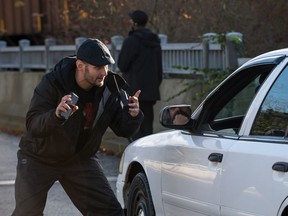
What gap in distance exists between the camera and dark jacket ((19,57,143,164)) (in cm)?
529

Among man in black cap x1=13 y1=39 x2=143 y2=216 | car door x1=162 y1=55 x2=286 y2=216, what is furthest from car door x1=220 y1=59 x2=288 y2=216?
man in black cap x1=13 y1=39 x2=143 y2=216

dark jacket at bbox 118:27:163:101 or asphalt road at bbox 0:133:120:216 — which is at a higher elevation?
dark jacket at bbox 118:27:163:101

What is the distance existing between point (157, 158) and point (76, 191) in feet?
2.21

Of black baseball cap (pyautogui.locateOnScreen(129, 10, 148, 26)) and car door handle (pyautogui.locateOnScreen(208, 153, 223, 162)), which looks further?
black baseball cap (pyautogui.locateOnScreen(129, 10, 148, 26))

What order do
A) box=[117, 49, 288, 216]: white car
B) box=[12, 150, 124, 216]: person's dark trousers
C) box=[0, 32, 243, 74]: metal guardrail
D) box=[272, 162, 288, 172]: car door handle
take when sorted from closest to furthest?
box=[272, 162, 288, 172]: car door handle → box=[117, 49, 288, 216]: white car → box=[12, 150, 124, 216]: person's dark trousers → box=[0, 32, 243, 74]: metal guardrail

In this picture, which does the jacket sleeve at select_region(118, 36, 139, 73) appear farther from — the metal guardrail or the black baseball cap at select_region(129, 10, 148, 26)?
the metal guardrail

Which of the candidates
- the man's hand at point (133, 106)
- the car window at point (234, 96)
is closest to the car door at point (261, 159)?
the car window at point (234, 96)

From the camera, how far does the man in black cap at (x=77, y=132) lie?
530 centimetres

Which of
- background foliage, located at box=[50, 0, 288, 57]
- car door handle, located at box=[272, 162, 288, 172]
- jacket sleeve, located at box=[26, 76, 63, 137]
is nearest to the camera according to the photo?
car door handle, located at box=[272, 162, 288, 172]

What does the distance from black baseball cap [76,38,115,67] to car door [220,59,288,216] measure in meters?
1.10

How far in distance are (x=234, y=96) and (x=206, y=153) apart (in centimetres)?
66

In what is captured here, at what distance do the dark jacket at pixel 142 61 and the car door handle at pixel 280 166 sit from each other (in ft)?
22.0

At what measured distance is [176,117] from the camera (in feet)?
17.8

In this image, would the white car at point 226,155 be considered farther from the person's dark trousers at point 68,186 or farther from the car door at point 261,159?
the person's dark trousers at point 68,186
